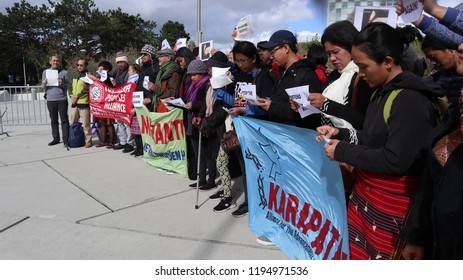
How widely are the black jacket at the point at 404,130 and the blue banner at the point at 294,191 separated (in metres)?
0.43

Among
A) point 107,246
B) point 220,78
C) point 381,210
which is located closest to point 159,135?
point 220,78

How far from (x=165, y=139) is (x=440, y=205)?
4.49 metres

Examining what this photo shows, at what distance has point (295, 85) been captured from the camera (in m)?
2.80

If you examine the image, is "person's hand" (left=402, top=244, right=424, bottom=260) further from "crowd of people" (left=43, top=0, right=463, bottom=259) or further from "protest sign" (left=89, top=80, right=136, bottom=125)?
"protest sign" (left=89, top=80, right=136, bottom=125)

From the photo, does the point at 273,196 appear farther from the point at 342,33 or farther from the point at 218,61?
the point at 218,61

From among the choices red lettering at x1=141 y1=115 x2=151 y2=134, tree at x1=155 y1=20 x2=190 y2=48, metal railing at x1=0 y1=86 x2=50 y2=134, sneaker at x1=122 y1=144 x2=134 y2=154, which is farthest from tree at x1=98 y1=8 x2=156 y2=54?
red lettering at x1=141 y1=115 x2=151 y2=134

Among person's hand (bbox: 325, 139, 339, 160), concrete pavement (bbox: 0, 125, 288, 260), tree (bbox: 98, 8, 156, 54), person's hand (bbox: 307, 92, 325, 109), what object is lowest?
concrete pavement (bbox: 0, 125, 288, 260)

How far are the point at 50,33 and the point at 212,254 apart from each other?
5503 centimetres

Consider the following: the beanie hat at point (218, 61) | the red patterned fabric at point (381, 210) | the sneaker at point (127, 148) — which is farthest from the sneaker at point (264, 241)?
the sneaker at point (127, 148)

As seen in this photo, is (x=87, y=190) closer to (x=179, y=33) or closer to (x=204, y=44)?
(x=204, y=44)

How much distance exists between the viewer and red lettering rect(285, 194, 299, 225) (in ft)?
8.41

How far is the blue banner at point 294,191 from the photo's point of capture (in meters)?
2.16

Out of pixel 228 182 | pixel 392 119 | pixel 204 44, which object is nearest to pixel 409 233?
pixel 392 119

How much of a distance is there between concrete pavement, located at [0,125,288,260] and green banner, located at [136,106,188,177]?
188 millimetres
